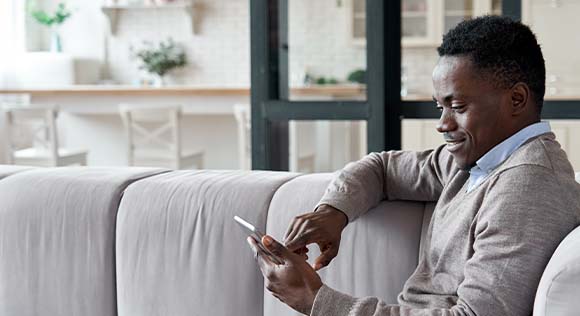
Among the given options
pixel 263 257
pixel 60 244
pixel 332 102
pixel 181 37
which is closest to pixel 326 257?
pixel 263 257

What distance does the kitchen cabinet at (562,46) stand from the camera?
2.98m

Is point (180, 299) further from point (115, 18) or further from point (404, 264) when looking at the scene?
point (115, 18)

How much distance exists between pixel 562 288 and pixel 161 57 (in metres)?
6.41

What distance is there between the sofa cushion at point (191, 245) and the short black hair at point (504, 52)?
0.61 metres

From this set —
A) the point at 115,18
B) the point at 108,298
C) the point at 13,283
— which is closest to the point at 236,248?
the point at 108,298

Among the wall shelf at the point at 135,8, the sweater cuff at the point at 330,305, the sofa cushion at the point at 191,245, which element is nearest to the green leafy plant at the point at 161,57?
the wall shelf at the point at 135,8

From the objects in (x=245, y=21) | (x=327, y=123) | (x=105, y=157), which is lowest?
(x=105, y=157)

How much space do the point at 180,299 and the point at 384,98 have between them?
124cm

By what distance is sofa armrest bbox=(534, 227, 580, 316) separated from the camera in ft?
4.05

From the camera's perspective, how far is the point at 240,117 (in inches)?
221

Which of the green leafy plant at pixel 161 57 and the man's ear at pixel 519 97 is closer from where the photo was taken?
the man's ear at pixel 519 97

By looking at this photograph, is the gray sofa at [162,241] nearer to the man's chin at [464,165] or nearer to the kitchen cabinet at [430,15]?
the man's chin at [464,165]

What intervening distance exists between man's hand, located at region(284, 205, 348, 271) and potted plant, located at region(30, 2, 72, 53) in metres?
6.32

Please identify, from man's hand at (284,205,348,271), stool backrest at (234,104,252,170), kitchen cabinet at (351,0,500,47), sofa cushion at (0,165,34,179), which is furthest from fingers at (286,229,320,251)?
stool backrest at (234,104,252,170)
